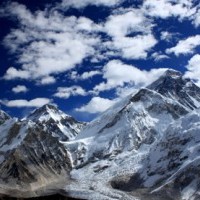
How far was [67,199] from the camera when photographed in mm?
142500

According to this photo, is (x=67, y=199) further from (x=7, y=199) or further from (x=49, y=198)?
(x=7, y=199)

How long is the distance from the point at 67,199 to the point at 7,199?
1826cm

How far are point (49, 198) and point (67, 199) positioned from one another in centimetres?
626

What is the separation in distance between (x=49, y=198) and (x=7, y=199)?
12.3 metres

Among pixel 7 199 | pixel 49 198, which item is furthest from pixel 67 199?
pixel 7 199

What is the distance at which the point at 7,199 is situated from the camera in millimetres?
149750

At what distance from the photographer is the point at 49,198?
146 meters
